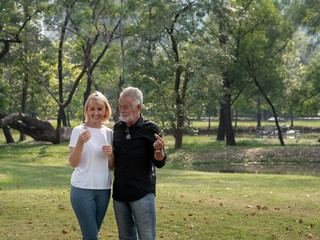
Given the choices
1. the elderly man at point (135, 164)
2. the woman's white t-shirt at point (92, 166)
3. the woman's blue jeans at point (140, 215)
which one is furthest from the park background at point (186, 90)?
the woman's white t-shirt at point (92, 166)

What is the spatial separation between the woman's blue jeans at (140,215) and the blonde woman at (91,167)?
0.64 ft

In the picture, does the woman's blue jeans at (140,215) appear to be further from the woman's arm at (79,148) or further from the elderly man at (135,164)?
the woman's arm at (79,148)

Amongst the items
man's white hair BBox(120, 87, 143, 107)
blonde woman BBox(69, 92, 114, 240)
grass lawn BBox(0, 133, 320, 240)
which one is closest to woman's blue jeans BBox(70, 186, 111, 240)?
blonde woman BBox(69, 92, 114, 240)

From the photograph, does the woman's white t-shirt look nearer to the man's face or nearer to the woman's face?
the woman's face

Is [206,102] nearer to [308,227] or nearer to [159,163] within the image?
[308,227]

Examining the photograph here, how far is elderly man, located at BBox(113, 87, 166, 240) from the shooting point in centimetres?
443

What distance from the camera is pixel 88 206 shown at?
4.45 meters

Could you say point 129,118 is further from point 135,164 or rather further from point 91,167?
point 91,167

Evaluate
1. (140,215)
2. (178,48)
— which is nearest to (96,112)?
(140,215)

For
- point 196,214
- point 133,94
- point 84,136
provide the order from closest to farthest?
point 84,136, point 133,94, point 196,214

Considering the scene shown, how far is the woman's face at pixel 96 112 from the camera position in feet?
14.9

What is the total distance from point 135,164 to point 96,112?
2.12 ft

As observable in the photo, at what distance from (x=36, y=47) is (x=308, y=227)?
22.6m

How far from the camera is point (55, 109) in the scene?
149 ft
